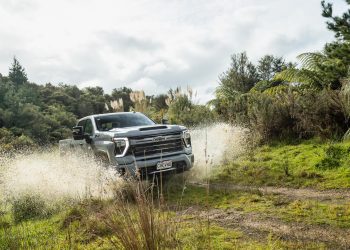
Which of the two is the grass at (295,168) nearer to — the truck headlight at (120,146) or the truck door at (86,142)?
the truck headlight at (120,146)

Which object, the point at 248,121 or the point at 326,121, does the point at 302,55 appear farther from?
the point at 326,121

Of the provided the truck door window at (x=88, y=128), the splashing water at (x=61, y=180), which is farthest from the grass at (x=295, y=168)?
the truck door window at (x=88, y=128)

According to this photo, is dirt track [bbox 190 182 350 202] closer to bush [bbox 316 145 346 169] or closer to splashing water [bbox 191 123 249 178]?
bush [bbox 316 145 346 169]

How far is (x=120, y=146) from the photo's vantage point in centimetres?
768

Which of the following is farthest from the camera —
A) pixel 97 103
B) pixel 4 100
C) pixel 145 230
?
pixel 97 103

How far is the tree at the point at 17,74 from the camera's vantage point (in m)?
66.3

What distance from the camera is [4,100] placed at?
38.8 meters

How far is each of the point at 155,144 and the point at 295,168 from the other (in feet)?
11.6

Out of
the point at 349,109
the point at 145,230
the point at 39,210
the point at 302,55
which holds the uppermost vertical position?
the point at 302,55

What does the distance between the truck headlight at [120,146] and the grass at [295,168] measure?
8.88 ft

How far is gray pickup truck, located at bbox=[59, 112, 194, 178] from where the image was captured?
7652 millimetres

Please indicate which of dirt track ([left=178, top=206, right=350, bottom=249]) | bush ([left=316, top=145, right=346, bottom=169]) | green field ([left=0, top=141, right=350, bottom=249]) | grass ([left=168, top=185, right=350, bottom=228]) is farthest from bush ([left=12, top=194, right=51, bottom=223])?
bush ([left=316, top=145, right=346, bottom=169])

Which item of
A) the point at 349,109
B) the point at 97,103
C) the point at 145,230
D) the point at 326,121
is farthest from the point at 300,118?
the point at 97,103

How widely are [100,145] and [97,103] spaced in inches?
1808
